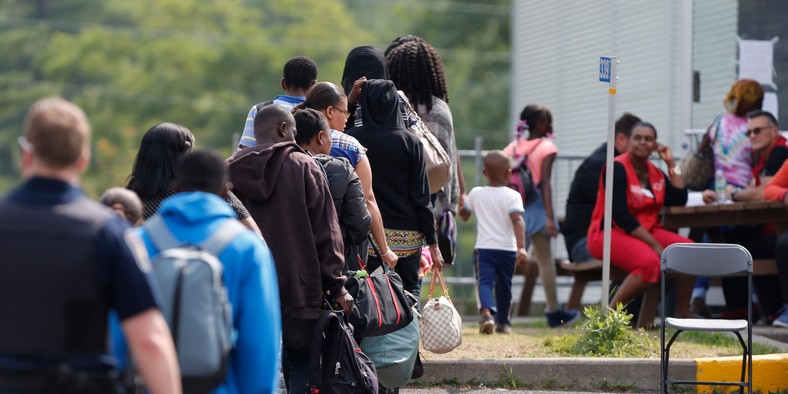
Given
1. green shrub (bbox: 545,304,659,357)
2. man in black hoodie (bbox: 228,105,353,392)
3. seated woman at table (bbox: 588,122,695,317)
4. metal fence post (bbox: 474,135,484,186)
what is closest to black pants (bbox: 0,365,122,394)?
man in black hoodie (bbox: 228,105,353,392)

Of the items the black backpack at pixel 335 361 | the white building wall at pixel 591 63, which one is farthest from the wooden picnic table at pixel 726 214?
the black backpack at pixel 335 361

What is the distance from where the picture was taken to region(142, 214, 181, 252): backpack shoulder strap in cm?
427

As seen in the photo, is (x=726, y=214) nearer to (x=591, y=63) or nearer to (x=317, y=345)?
(x=317, y=345)

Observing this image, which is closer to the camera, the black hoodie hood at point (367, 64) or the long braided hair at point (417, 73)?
the black hoodie hood at point (367, 64)

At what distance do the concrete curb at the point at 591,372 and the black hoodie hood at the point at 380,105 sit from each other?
169 centimetres

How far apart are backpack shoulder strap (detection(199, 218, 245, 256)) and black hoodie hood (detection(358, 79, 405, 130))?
3451 mm

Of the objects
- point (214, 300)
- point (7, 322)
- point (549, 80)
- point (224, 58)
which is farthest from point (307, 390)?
point (224, 58)

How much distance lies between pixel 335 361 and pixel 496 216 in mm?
3930

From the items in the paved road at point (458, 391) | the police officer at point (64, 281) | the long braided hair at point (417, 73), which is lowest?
the paved road at point (458, 391)

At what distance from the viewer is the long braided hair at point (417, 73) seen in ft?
28.6

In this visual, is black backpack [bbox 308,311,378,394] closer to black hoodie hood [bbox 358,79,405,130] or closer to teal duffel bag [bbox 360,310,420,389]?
teal duffel bag [bbox 360,310,420,389]

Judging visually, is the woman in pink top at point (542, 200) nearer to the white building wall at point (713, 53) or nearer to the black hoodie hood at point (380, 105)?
the white building wall at point (713, 53)

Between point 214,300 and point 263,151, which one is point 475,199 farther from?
point 214,300

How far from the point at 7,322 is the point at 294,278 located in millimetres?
2612
